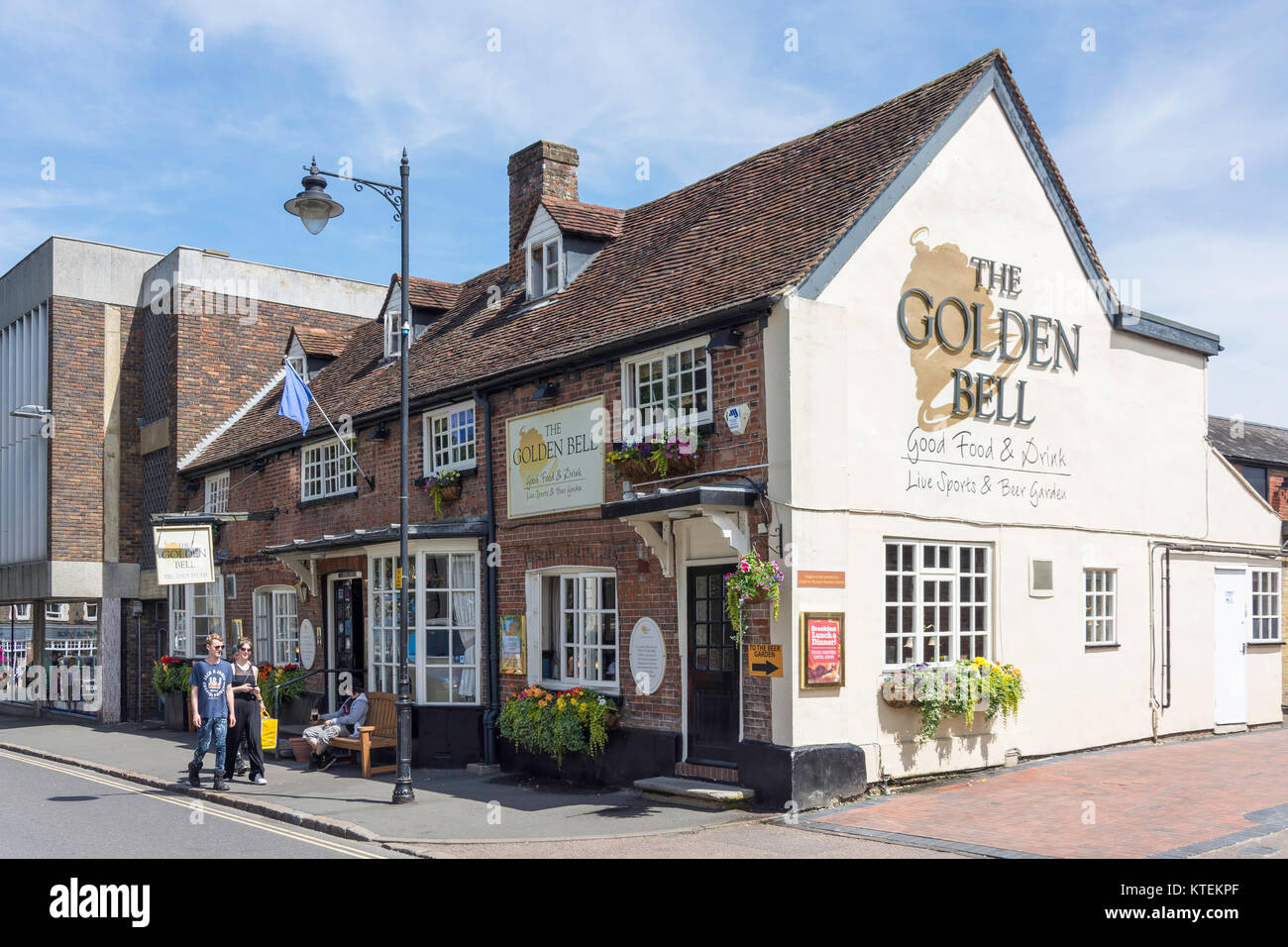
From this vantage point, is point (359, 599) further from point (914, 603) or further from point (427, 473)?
point (914, 603)

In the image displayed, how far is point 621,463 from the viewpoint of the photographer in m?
13.6

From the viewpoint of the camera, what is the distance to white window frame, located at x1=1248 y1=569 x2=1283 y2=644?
18359mm

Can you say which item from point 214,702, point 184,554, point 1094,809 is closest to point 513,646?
point 214,702

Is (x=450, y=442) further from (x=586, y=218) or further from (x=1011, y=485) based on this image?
(x=1011, y=485)

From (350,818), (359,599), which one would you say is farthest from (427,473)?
(350,818)

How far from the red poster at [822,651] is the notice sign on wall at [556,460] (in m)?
3.41

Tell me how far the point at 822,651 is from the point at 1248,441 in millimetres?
16557

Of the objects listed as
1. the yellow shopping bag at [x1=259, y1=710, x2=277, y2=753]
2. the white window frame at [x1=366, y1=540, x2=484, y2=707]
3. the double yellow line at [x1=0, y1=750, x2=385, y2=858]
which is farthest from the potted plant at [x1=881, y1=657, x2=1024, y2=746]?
the yellow shopping bag at [x1=259, y1=710, x2=277, y2=753]

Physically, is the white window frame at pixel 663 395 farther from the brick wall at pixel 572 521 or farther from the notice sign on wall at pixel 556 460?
the notice sign on wall at pixel 556 460

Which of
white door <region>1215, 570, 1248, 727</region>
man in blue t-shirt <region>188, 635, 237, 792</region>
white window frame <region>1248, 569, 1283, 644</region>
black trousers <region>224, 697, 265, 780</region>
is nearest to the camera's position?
man in blue t-shirt <region>188, 635, 237, 792</region>

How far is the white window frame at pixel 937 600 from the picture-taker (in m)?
13.0

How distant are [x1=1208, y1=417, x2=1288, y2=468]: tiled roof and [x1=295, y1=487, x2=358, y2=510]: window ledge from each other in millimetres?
15368

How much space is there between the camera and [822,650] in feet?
39.1

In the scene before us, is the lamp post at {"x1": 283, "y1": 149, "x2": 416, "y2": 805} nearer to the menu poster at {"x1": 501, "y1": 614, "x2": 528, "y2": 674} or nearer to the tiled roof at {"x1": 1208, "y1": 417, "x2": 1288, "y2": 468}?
the menu poster at {"x1": 501, "y1": 614, "x2": 528, "y2": 674}
